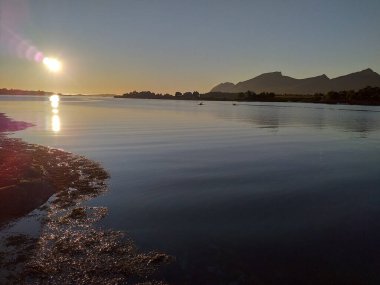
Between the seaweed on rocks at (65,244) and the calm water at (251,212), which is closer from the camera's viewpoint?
A: the seaweed on rocks at (65,244)

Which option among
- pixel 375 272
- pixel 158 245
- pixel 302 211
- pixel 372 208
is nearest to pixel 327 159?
pixel 372 208

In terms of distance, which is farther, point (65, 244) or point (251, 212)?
point (251, 212)

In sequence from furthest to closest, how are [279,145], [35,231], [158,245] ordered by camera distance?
[279,145]
[35,231]
[158,245]

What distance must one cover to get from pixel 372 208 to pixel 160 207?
42.8ft

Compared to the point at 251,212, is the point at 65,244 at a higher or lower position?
lower

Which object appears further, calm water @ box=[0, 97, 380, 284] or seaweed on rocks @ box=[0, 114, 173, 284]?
calm water @ box=[0, 97, 380, 284]

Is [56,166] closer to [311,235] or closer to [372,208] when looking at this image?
[311,235]

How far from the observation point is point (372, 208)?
2011 centimetres

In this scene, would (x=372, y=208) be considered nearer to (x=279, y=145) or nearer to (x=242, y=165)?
(x=242, y=165)

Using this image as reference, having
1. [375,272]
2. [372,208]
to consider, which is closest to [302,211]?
[372,208]

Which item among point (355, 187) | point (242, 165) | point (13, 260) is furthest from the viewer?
point (242, 165)

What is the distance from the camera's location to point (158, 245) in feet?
47.4

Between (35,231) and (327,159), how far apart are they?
98.9 feet

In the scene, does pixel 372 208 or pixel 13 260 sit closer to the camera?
pixel 13 260
